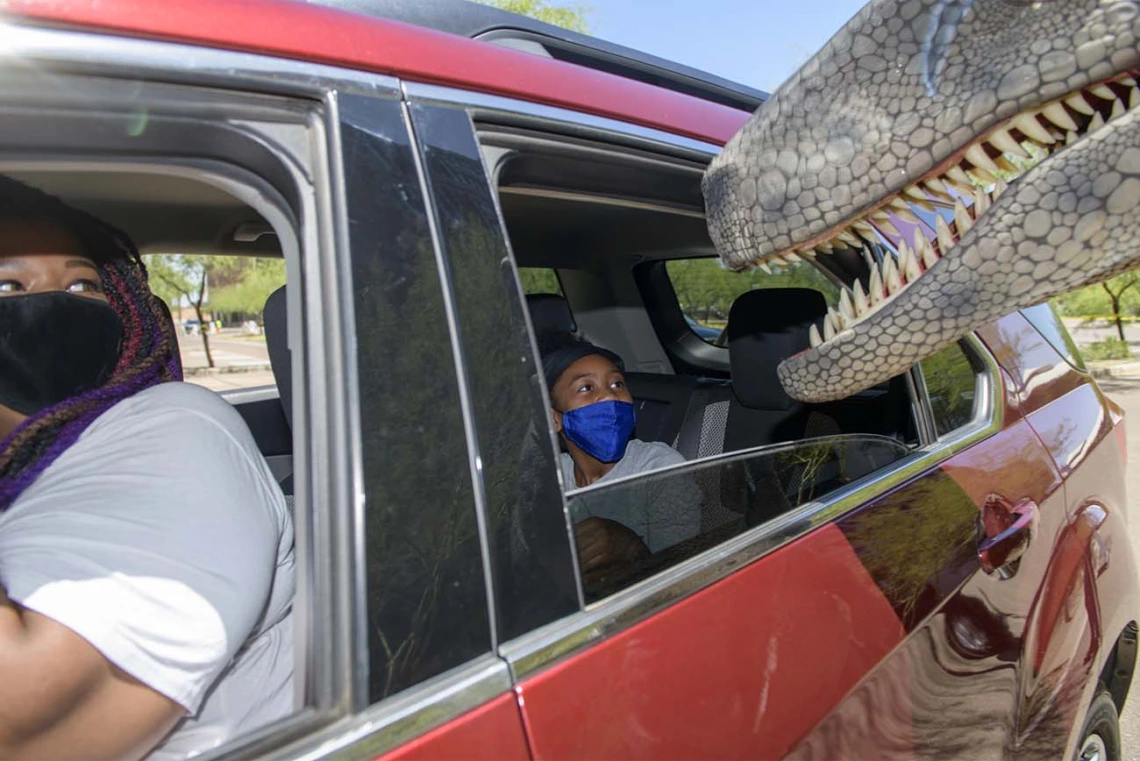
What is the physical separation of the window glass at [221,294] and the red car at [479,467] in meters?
0.40

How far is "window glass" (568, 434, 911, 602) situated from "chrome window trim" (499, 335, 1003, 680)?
2 centimetres

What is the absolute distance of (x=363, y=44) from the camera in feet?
3.00

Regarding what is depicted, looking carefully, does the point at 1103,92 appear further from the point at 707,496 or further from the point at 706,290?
the point at 706,290

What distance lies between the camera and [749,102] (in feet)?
5.68

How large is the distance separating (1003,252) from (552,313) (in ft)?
7.40

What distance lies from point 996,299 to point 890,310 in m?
0.14

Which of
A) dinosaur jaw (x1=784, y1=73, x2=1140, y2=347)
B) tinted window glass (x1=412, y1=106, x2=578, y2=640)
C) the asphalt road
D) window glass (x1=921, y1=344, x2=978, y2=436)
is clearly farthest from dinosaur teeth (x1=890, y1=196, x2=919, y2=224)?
the asphalt road

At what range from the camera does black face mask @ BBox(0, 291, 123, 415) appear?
1.07m

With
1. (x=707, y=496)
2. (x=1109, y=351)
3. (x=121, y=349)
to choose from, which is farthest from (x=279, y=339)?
(x=1109, y=351)

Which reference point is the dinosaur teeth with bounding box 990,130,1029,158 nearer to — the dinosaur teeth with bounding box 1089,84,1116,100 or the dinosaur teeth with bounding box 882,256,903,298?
the dinosaur teeth with bounding box 1089,84,1116,100

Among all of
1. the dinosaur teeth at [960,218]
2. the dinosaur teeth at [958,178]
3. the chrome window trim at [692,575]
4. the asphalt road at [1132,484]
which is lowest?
the asphalt road at [1132,484]

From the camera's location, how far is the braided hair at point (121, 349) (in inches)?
43.3

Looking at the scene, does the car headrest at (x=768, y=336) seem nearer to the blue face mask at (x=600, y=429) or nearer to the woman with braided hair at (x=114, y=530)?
the blue face mask at (x=600, y=429)

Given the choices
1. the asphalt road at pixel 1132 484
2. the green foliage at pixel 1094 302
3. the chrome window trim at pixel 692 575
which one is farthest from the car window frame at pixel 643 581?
the green foliage at pixel 1094 302
